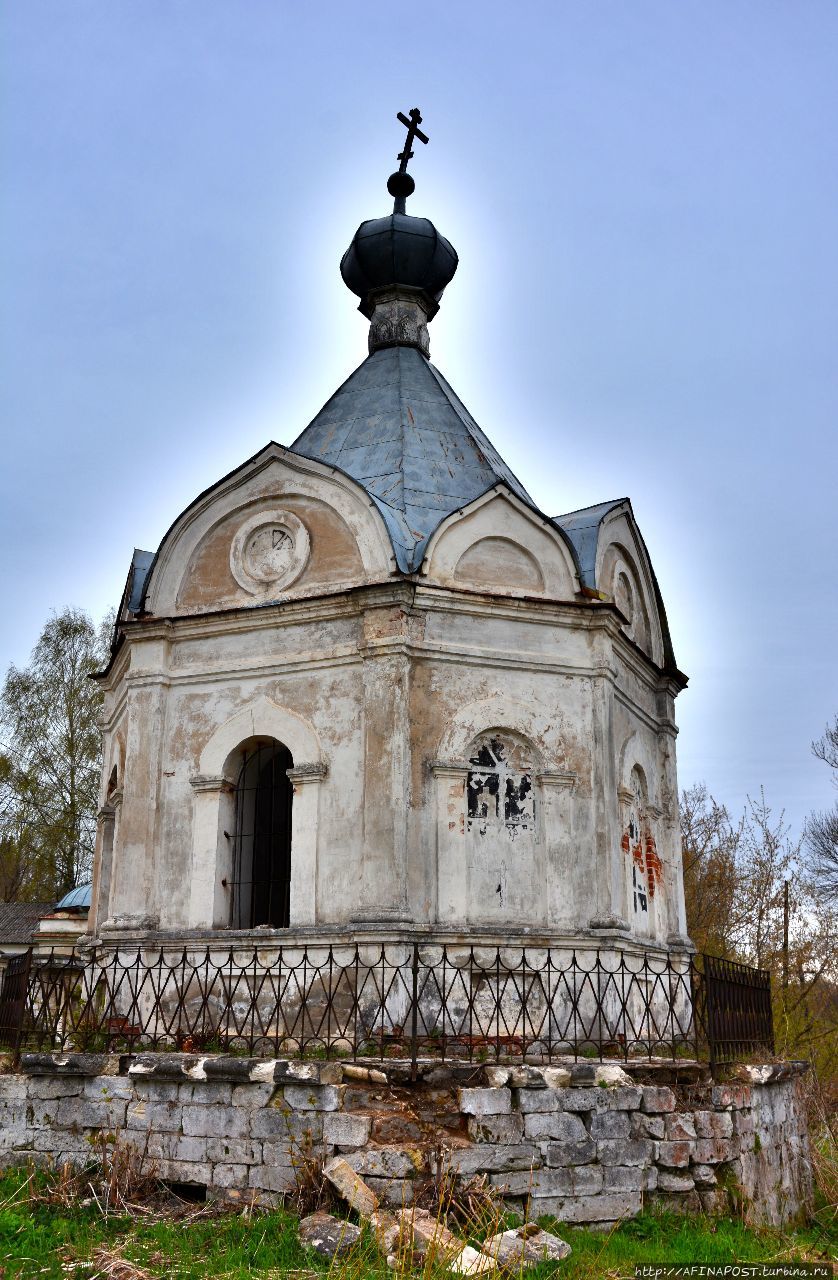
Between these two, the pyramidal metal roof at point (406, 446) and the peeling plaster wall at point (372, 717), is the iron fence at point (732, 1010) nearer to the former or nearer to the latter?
the peeling plaster wall at point (372, 717)

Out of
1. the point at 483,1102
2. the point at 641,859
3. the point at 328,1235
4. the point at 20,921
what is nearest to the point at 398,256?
the point at 641,859

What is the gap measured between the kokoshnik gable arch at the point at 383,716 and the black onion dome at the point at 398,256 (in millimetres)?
2959

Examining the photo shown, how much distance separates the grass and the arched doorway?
11.4 ft

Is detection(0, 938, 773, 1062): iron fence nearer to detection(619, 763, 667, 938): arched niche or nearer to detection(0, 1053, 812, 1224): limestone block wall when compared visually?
detection(0, 1053, 812, 1224): limestone block wall

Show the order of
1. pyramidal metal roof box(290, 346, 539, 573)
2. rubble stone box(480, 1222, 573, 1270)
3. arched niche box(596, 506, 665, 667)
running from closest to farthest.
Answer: rubble stone box(480, 1222, 573, 1270) → pyramidal metal roof box(290, 346, 539, 573) → arched niche box(596, 506, 665, 667)

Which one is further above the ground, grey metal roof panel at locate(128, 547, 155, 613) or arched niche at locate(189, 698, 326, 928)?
grey metal roof panel at locate(128, 547, 155, 613)

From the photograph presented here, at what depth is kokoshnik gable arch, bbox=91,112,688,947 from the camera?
34.3 feet

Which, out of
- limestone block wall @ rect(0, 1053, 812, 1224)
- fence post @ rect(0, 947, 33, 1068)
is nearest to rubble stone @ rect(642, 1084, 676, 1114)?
limestone block wall @ rect(0, 1053, 812, 1224)

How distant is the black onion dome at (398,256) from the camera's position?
1455 cm

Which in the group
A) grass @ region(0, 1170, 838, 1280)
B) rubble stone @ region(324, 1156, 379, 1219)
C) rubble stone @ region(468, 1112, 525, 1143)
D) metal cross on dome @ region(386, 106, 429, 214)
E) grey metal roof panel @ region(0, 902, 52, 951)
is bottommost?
grass @ region(0, 1170, 838, 1280)

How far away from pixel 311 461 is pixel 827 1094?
37.3 ft

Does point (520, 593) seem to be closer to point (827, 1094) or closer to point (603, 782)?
point (603, 782)

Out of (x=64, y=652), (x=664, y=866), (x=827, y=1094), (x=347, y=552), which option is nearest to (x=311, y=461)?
(x=347, y=552)

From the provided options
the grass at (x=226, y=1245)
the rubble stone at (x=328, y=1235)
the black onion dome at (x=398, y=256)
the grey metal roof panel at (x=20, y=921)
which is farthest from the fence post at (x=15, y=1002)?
the grey metal roof panel at (x=20, y=921)
